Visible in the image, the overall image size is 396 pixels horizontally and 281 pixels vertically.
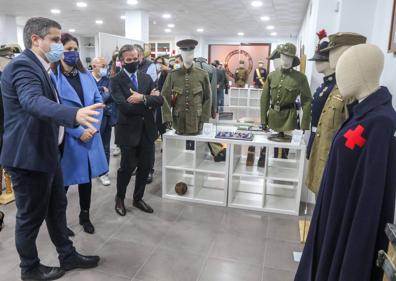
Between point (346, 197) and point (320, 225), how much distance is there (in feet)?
0.69

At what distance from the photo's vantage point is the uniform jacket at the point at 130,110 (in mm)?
2723

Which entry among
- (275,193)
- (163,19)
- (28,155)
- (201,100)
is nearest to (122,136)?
(201,100)

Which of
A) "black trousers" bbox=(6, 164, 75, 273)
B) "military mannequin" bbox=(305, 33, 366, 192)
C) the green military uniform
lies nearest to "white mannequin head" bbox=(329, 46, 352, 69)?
"military mannequin" bbox=(305, 33, 366, 192)

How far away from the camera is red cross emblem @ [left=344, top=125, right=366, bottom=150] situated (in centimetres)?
118

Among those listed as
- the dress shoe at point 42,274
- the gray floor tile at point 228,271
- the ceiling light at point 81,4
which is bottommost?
the gray floor tile at point 228,271

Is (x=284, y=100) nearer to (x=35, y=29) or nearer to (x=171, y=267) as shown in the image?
(x=171, y=267)

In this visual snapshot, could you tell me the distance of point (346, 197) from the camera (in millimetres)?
1241

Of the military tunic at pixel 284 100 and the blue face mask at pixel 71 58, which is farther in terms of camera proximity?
the military tunic at pixel 284 100

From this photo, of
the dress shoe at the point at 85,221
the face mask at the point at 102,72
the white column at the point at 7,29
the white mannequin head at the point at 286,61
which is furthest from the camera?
the white column at the point at 7,29

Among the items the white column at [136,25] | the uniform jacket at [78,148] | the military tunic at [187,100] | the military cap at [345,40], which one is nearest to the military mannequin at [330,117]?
the military cap at [345,40]

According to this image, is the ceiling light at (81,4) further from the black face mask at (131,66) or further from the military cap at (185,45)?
the black face mask at (131,66)

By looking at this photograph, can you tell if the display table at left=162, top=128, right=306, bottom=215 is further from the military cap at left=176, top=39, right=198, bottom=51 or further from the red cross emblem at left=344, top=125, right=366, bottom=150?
the red cross emblem at left=344, top=125, right=366, bottom=150

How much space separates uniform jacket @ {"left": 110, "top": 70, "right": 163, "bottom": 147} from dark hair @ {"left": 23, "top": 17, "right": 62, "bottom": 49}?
1026 millimetres

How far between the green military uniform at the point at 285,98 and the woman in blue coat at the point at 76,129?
5.02 ft
